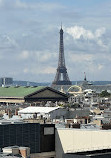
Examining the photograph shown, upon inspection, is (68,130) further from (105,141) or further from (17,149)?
(17,149)

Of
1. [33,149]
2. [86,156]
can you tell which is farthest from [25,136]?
[86,156]

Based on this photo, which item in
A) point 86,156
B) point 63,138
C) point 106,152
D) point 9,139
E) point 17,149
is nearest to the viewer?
point 86,156

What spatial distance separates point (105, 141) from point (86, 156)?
16.6 meters

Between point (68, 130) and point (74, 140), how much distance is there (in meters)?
0.92

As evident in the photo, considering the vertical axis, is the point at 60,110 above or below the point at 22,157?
above

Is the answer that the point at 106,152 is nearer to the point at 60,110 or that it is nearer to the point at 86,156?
the point at 86,156

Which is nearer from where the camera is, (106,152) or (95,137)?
(106,152)

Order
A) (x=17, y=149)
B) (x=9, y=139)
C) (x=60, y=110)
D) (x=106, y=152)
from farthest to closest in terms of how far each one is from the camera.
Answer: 1. (x=60, y=110)
2. (x=9, y=139)
3. (x=17, y=149)
4. (x=106, y=152)

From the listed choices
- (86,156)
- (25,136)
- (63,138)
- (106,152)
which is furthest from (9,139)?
(86,156)

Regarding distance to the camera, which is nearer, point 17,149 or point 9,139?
point 17,149

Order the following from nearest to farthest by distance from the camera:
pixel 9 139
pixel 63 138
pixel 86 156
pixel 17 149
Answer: pixel 86 156
pixel 17 149
pixel 9 139
pixel 63 138

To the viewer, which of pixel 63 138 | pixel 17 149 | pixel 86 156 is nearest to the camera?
pixel 86 156

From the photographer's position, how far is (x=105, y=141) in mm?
55625

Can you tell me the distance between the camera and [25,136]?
5416 cm
